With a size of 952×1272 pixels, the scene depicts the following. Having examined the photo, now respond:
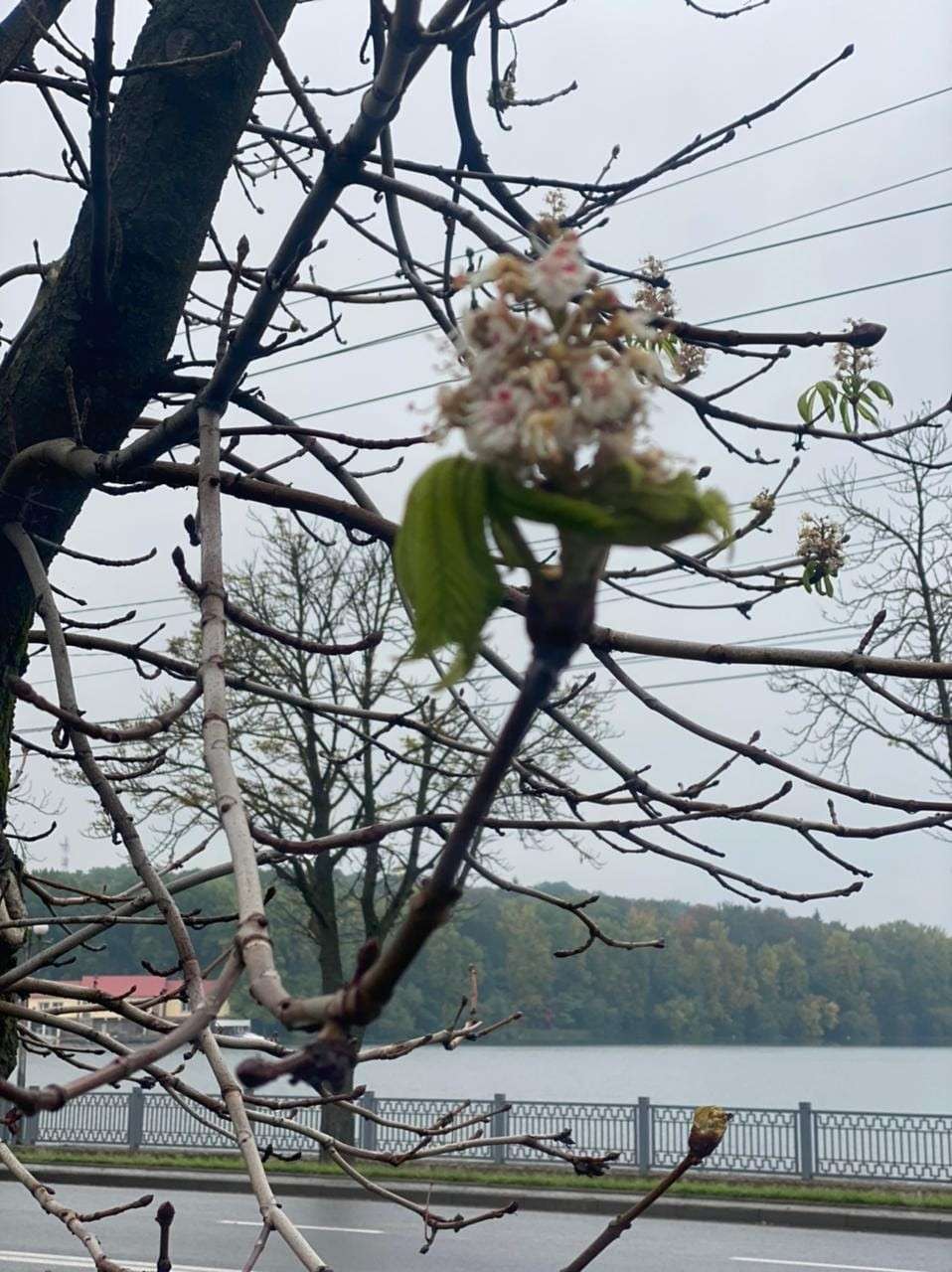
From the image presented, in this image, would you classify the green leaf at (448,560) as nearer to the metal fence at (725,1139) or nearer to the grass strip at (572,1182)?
the grass strip at (572,1182)

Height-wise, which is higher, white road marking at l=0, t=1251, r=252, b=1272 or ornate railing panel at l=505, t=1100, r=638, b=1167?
ornate railing panel at l=505, t=1100, r=638, b=1167

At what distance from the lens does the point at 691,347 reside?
336cm

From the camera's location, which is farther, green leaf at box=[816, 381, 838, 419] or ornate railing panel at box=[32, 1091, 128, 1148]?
ornate railing panel at box=[32, 1091, 128, 1148]

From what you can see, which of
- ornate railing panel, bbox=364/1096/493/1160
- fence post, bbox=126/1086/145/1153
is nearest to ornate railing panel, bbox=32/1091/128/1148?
fence post, bbox=126/1086/145/1153

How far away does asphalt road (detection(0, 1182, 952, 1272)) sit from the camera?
1188 centimetres

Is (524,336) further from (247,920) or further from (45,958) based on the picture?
(45,958)

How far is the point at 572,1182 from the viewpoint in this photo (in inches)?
618

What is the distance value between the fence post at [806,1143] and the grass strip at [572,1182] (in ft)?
0.73

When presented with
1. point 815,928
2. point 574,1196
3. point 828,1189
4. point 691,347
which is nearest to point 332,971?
point 574,1196

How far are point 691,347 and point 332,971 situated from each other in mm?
16226

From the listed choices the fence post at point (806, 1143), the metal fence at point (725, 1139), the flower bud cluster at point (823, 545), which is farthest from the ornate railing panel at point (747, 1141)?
the flower bud cluster at point (823, 545)

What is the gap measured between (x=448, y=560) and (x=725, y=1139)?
62.2ft

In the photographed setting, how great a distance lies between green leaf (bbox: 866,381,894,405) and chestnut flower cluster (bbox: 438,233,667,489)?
7.68 feet

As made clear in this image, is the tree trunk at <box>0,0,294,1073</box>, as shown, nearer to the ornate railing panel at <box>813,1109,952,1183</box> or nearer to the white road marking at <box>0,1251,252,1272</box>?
the white road marking at <box>0,1251,252,1272</box>
